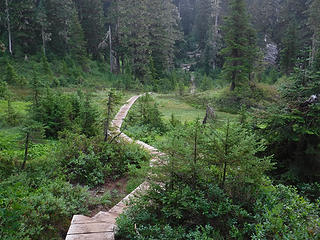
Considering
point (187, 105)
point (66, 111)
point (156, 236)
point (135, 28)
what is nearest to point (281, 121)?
point (156, 236)

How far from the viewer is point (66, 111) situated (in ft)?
35.8

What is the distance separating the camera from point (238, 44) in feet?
75.6

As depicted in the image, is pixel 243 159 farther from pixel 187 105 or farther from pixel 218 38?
pixel 218 38

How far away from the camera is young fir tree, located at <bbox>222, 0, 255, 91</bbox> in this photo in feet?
75.5

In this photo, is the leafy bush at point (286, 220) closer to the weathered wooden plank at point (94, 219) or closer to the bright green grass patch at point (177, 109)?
the weathered wooden plank at point (94, 219)

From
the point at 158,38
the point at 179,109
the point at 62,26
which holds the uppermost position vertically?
the point at 62,26

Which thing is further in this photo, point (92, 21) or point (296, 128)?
point (92, 21)

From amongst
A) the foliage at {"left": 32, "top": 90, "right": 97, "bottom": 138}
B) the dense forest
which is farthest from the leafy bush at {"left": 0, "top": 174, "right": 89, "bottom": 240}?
the foliage at {"left": 32, "top": 90, "right": 97, "bottom": 138}

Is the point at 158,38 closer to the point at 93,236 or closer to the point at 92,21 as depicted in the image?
A: the point at 92,21

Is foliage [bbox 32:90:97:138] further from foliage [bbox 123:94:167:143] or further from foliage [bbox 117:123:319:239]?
foliage [bbox 117:123:319:239]

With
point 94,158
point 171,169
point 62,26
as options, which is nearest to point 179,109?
point 94,158

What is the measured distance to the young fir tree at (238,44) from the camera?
75.5 feet

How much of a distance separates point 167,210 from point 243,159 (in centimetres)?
158

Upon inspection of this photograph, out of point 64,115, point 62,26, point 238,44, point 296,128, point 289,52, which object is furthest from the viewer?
point 62,26
